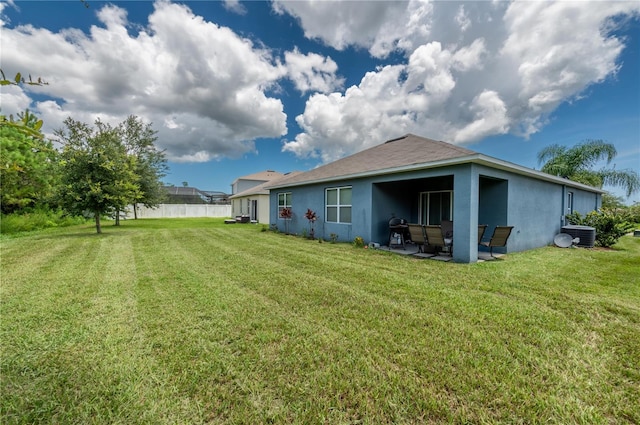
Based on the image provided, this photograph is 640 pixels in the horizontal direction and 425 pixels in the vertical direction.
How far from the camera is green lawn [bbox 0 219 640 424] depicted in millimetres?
2021

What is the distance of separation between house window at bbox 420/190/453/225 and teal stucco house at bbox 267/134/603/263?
0.03 meters

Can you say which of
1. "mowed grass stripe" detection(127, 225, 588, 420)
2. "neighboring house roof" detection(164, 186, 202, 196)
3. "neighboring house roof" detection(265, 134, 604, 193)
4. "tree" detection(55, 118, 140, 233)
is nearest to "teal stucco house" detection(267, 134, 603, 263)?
"neighboring house roof" detection(265, 134, 604, 193)

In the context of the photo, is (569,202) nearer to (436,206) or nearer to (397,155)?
(436,206)

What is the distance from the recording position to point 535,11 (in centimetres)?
873

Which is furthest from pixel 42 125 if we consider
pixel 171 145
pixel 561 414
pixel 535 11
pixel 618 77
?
pixel 171 145

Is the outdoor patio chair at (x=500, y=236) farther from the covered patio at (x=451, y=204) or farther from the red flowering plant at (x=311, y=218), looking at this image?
the red flowering plant at (x=311, y=218)

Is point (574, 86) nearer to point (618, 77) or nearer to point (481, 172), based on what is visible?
point (618, 77)

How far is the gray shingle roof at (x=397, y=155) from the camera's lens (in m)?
7.94

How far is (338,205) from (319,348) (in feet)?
28.2

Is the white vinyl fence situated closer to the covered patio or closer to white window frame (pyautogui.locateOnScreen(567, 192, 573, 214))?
the covered patio

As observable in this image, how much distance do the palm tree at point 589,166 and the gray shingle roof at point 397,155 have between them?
59.2 feet

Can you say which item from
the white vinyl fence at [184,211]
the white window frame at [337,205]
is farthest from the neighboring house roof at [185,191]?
the white window frame at [337,205]

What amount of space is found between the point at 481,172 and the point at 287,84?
41.9ft

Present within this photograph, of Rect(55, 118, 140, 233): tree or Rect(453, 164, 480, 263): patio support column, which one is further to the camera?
Rect(55, 118, 140, 233): tree
